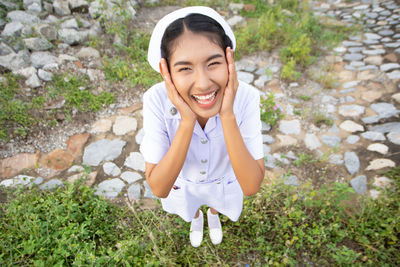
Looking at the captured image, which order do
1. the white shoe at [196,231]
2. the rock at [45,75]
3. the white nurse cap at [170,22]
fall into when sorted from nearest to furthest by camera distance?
the white nurse cap at [170,22] → the white shoe at [196,231] → the rock at [45,75]

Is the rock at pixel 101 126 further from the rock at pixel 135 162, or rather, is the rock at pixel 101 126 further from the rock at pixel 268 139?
the rock at pixel 268 139

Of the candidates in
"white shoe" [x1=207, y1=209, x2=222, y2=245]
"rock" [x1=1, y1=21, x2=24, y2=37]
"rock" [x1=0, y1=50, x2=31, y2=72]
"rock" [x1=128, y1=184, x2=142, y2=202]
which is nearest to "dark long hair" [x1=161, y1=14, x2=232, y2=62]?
"white shoe" [x1=207, y1=209, x2=222, y2=245]

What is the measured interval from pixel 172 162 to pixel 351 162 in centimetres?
277

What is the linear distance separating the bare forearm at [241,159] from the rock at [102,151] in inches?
89.9

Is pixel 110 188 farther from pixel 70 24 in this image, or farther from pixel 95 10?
pixel 95 10

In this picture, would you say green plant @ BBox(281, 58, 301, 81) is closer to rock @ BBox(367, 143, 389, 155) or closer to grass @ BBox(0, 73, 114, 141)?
rock @ BBox(367, 143, 389, 155)

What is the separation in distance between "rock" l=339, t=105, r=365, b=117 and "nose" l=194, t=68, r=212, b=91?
11.0 feet

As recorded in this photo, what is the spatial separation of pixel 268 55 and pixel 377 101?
7.31ft

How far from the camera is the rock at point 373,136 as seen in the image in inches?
136

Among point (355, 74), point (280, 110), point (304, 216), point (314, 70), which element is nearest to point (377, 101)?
point (355, 74)

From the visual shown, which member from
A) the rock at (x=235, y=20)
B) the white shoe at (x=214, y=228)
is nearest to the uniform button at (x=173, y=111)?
the white shoe at (x=214, y=228)

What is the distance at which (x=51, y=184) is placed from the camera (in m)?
3.06

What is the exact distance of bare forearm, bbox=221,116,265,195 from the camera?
162 centimetres

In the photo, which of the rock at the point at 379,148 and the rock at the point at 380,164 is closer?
the rock at the point at 380,164
